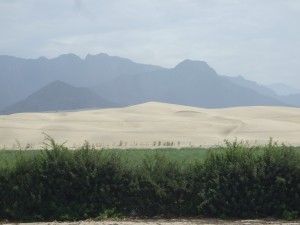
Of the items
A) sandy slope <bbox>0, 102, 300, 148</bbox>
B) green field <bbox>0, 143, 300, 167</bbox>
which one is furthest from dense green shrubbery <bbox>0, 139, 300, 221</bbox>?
sandy slope <bbox>0, 102, 300, 148</bbox>

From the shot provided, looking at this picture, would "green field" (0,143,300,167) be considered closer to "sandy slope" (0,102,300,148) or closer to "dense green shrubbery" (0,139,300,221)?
"dense green shrubbery" (0,139,300,221)

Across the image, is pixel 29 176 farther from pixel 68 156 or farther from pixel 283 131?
pixel 283 131

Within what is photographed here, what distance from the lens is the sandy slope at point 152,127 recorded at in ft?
175

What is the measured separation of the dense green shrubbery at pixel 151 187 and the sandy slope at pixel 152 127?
3342cm

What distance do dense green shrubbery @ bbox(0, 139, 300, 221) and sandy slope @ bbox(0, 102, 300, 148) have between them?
110 feet

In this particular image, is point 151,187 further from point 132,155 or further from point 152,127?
point 152,127

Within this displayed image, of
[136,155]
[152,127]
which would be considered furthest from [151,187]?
[152,127]

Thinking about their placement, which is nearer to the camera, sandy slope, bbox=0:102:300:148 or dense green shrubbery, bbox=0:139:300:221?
dense green shrubbery, bbox=0:139:300:221

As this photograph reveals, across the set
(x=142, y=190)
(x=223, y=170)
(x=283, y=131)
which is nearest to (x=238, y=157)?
(x=223, y=170)

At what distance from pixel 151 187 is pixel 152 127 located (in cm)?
5287

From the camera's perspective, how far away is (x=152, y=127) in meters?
65.9

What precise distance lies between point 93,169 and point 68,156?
752mm

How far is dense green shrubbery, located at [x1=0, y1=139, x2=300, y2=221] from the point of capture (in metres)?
12.6

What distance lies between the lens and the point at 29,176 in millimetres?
13070
